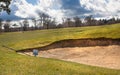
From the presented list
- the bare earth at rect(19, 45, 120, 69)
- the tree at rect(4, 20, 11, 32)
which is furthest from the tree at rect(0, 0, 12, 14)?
the tree at rect(4, 20, 11, 32)

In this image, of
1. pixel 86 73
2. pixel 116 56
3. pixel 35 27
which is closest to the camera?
pixel 86 73

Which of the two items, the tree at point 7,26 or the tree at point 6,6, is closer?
the tree at point 6,6

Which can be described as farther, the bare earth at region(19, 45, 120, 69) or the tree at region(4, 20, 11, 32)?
the tree at region(4, 20, 11, 32)

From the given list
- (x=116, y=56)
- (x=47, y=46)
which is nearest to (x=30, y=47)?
(x=47, y=46)

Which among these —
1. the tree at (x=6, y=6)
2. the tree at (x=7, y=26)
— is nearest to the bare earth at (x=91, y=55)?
the tree at (x=6, y=6)

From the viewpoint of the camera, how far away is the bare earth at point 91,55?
39.9m

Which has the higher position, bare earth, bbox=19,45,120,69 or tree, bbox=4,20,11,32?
bare earth, bbox=19,45,120,69

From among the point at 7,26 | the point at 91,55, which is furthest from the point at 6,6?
the point at 7,26

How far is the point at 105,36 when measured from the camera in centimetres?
4922

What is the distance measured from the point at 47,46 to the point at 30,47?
10.1 ft

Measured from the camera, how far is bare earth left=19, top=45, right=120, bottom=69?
39.9m

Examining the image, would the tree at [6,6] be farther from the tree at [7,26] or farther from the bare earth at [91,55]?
the tree at [7,26]

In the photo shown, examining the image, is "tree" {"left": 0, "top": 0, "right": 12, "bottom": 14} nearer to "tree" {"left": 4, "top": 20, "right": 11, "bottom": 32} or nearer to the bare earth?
the bare earth

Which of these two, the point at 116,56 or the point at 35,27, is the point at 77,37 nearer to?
the point at 116,56
